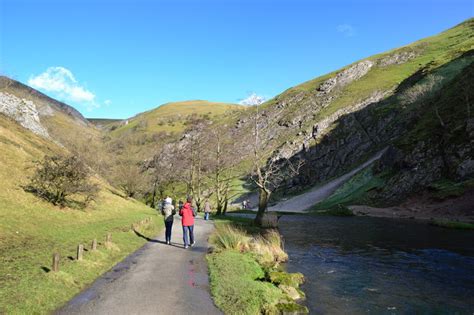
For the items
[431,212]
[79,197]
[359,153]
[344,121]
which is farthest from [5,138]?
[344,121]

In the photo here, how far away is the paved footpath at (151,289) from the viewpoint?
10.6 metres

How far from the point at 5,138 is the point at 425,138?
6103 centimetres

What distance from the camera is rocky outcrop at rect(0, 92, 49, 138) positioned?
5694 cm

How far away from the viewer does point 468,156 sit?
169 feet

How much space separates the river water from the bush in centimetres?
1793

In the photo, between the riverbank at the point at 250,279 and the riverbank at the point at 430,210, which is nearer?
the riverbank at the point at 250,279

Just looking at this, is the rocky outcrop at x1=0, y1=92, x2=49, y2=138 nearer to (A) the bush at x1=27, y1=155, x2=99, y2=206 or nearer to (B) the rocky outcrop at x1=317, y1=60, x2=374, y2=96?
(A) the bush at x1=27, y1=155, x2=99, y2=206

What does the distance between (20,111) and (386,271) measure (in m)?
59.5

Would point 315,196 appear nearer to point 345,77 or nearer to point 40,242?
point 40,242

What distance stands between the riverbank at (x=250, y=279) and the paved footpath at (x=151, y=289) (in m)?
0.49

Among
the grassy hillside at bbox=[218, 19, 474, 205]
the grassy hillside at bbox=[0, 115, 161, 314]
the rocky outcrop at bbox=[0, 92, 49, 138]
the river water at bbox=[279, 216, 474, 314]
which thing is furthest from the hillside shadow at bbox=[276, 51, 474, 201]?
the grassy hillside at bbox=[0, 115, 161, 314]

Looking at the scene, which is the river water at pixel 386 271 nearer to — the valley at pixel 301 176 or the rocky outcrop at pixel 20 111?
the valley at pixel 301 176

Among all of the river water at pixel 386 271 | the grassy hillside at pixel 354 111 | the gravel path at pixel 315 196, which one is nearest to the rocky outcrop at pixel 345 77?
the grassy hillside at pixel 354 111

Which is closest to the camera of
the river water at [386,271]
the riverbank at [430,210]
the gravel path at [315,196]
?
the river water at [386,271]
